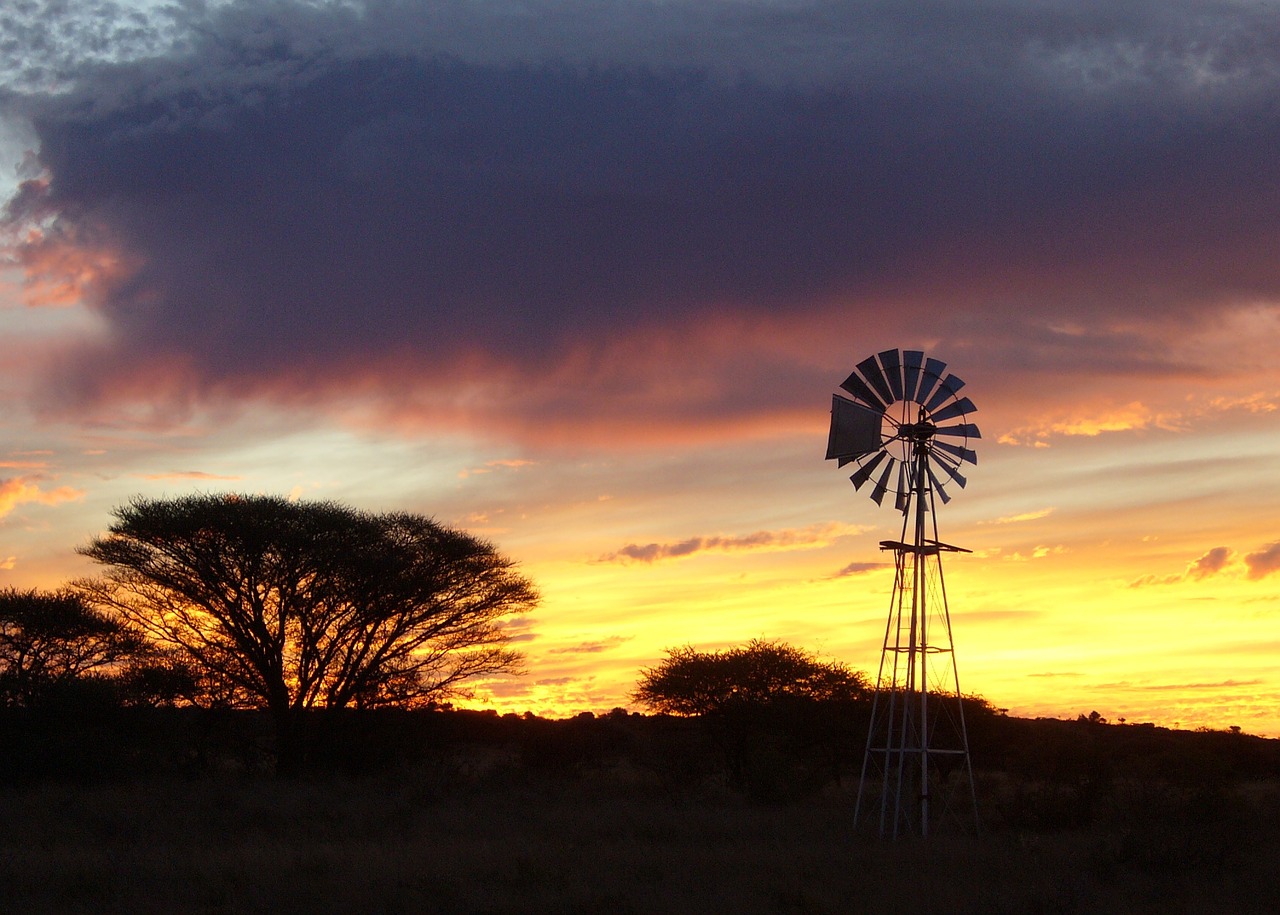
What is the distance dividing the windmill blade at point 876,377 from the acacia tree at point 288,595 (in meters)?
18.7

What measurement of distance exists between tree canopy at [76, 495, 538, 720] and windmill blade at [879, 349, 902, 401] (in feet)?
62.7

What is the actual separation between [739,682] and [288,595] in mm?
13677

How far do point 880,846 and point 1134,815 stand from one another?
5111 mm

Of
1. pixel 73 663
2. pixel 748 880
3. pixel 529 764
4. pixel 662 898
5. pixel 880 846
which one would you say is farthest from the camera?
pixel 529 764

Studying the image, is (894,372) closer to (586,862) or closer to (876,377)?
(876,377)

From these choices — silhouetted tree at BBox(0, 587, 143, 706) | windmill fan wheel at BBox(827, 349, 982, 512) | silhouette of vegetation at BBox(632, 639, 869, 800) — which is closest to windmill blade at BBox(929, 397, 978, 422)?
windmill fan wheel at BBox(827, 349, 982, 512)

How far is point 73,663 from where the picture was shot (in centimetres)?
3706

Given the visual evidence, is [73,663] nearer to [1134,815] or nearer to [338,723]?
[338,723]

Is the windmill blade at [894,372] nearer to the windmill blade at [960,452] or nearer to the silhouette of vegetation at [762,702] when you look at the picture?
the windmill blade at [960,452]

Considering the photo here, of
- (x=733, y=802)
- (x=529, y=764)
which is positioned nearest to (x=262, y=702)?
(x=529, y=764)

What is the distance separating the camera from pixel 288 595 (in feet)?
121

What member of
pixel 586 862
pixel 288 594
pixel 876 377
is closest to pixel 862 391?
pixel 876 377

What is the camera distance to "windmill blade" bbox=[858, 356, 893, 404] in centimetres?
2405

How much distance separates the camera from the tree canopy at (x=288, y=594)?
1423 inches
